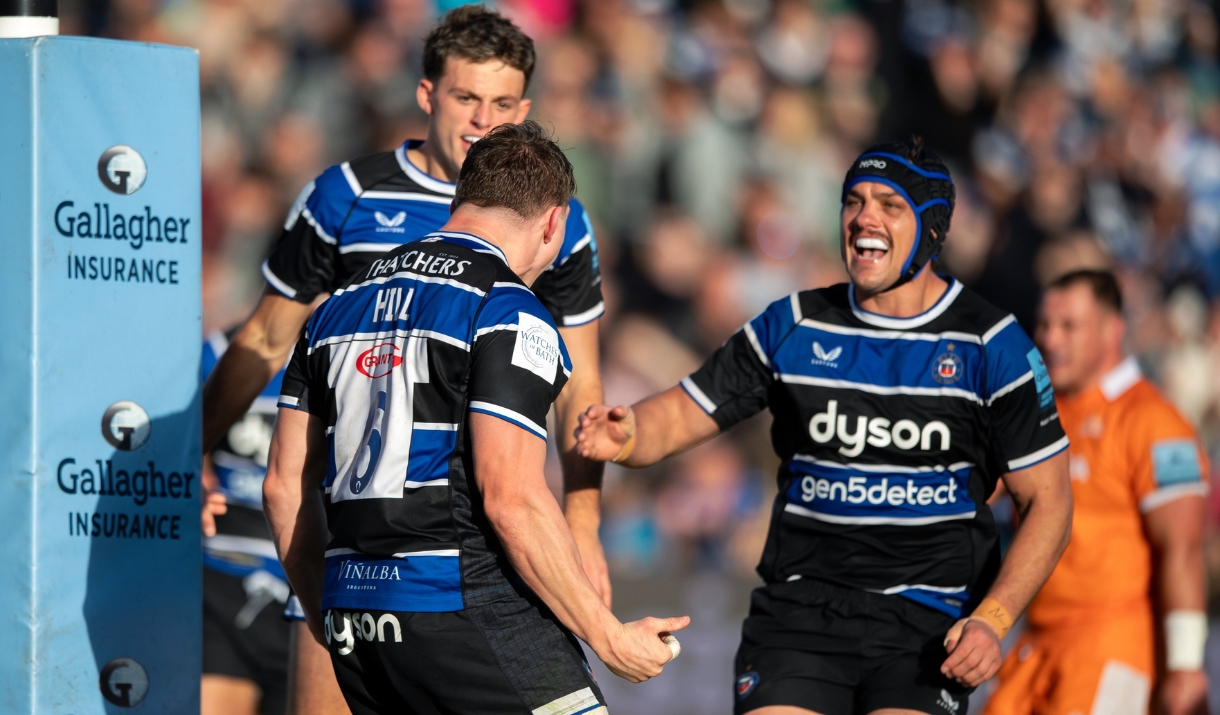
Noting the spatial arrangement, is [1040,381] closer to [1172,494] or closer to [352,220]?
[1172,494]

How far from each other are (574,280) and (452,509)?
6.31 feet

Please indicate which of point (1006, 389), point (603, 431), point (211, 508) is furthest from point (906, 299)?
point (211, 508)

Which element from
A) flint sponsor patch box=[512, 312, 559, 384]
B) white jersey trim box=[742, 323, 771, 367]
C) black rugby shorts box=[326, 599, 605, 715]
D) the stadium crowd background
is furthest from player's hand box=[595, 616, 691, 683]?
the stadium crowd background

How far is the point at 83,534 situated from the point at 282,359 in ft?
3.64

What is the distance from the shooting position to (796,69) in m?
11.9

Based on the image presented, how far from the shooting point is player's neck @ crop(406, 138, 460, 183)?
5062 millimetres

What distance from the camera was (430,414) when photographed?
11.7 feet

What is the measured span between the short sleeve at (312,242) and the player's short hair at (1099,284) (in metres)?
3.64

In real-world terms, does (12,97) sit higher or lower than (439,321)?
higher

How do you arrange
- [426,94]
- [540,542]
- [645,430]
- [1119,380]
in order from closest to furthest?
[540,542] < [645,430] < [426,94] < [1119,380]

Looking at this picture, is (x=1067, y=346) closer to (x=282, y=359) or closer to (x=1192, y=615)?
(x=1192, y=615)

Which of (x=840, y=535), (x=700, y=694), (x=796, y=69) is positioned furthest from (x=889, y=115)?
(x=840, y=535)

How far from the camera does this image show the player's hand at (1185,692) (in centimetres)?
613

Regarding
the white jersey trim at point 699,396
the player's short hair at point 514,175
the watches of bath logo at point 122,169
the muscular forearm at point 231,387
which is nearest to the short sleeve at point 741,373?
the white jersey trim at point 699,396
